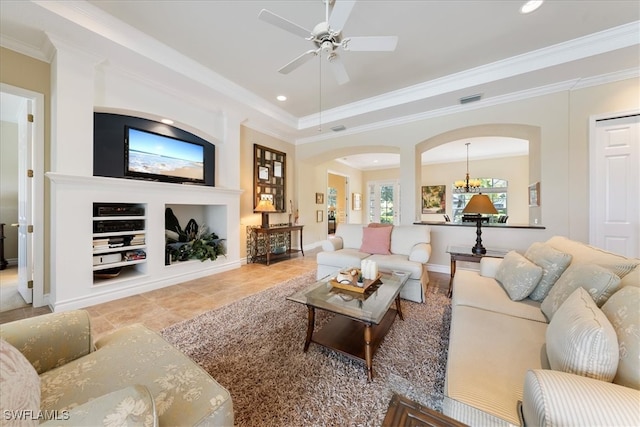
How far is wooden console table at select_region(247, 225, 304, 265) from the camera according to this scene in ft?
15.0

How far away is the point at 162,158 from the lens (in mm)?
3438

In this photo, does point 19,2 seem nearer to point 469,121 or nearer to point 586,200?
point 469,121

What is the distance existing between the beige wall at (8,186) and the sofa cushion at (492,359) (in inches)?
272

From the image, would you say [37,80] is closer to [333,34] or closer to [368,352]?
[333,34]

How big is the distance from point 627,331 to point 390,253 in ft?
8.41

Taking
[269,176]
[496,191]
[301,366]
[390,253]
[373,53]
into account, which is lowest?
[301,366]

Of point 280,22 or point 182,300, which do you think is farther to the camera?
point 182,300

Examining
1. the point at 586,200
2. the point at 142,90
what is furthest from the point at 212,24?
the point at 586,200

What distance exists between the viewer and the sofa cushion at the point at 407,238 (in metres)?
3.34

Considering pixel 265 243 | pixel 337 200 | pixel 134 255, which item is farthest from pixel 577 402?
pixel 337 200

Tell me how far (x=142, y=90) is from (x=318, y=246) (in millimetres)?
4880

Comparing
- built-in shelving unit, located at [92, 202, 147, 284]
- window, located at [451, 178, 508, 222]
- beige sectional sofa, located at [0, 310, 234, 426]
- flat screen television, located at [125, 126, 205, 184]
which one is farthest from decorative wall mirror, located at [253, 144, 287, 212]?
window, located at [451, 178, 508, 222]

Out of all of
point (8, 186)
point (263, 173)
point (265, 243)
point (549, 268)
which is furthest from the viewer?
point (263, 173)

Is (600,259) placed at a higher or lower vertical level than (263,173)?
lower
